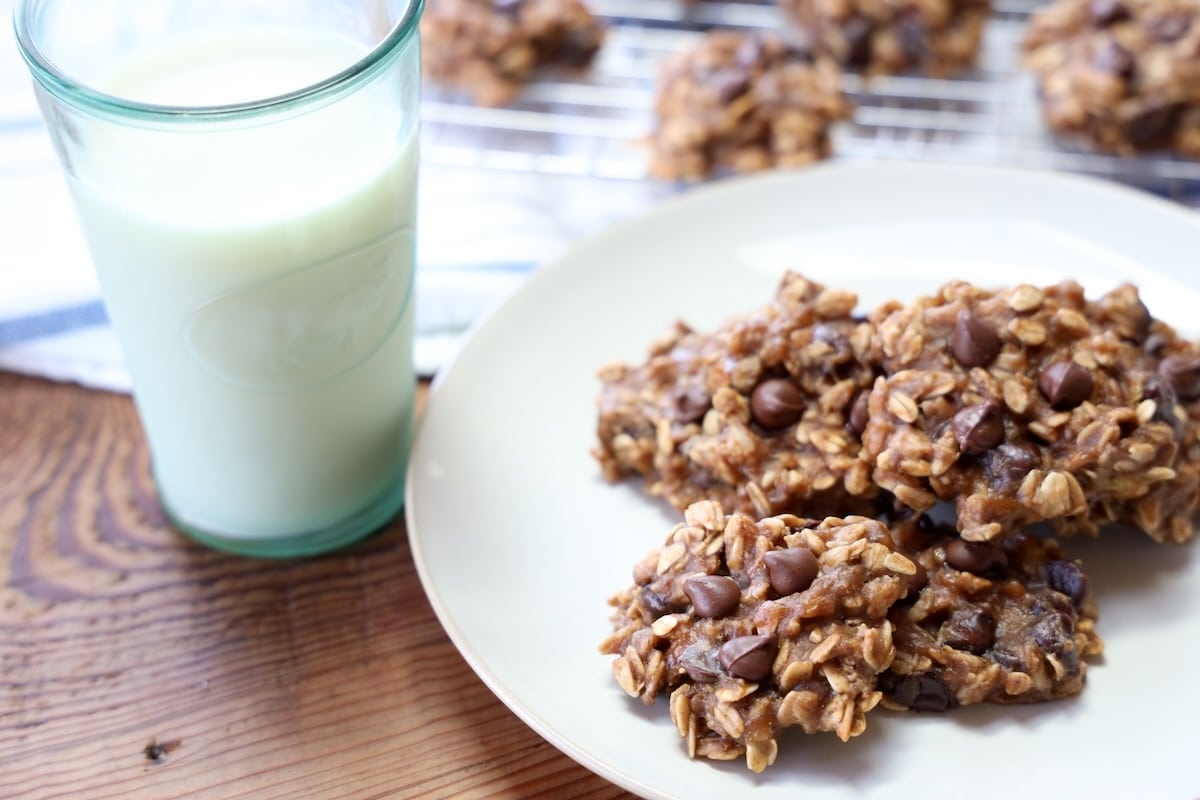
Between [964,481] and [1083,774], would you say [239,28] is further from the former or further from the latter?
[1083,774]

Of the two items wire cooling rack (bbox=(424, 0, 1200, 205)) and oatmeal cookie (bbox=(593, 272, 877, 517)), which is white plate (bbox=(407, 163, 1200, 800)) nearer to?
oatmeal cookie (bbox=(593, 272, 877, 517))

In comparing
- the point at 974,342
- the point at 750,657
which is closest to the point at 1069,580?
the point at 974,342

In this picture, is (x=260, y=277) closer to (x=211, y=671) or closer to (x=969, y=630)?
(x=211, y=671)

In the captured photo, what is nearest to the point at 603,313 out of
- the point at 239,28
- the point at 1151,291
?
the point at 239,28

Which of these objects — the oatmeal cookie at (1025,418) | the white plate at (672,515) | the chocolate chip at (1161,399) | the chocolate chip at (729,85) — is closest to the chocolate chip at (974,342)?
the oatmeal cookie at (1025,418)

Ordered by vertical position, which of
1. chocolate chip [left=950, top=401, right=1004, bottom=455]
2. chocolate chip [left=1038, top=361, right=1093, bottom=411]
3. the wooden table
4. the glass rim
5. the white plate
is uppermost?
the glass rim

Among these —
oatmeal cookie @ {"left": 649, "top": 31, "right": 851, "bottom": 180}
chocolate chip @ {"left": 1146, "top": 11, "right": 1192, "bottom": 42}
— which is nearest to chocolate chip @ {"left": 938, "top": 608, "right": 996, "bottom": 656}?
oatmeal cookie @ {"left": 649, "top": 31, "right": 851, "bottom": 180}
